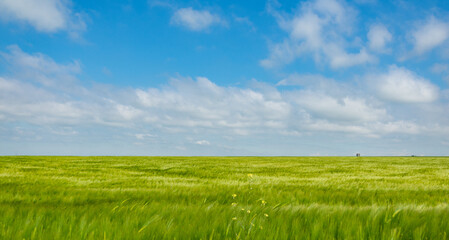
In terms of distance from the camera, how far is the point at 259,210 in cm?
322

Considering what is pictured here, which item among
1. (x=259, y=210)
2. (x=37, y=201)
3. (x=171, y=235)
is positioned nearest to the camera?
(x=171, y=235)

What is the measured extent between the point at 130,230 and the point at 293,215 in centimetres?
165

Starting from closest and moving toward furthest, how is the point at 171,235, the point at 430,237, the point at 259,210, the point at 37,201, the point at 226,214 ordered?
1. the point at 171,235
2. the point at 430,237
3. the point at 226,214
4. the point at 259,210
5. the point at 37,201

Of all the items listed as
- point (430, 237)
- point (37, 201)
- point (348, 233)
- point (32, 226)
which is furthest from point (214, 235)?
point (37, 201)

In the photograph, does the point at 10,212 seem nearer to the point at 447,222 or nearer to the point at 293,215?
the point at 293,215

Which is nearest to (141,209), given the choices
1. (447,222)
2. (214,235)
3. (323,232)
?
(214,235)

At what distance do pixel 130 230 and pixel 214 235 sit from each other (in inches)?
27.0

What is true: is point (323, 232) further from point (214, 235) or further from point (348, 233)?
point (214, 235)

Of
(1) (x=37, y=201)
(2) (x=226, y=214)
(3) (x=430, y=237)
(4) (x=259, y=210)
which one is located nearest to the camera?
(3) (x=430, y=237)

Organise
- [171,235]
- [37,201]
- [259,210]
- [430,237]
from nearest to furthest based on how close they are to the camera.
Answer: [171,235] → [430,237] → [259,210] → [37,201]

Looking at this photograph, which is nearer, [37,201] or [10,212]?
[10,212]

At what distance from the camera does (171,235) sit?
2.22 metres

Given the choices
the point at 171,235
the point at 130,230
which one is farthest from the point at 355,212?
the point at 130,230

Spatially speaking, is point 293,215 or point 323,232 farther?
point 293,215
